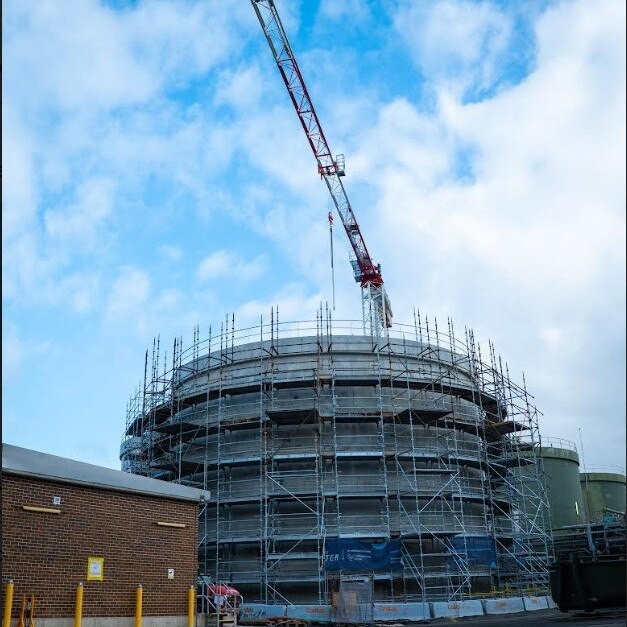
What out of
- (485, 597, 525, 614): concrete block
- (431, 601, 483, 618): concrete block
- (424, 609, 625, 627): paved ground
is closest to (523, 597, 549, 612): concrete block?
(485, 597, 525, 614): concrete block

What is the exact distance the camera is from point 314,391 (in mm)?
32000

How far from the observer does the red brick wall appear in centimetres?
1436

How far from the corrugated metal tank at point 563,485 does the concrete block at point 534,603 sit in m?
18.0

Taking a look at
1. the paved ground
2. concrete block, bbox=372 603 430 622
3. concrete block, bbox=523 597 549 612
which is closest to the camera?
the paved ground

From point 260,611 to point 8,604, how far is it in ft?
45.2

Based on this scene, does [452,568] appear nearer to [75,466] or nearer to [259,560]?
[259,560]

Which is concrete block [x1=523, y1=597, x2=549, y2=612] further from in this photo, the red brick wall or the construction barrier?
the red brick wall

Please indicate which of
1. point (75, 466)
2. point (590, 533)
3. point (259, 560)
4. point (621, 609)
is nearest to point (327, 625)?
point (259, 560)

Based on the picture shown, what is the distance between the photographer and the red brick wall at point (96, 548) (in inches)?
565

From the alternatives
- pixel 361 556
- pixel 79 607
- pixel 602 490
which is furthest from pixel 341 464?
pixel 602 490

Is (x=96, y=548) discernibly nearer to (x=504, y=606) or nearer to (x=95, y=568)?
(x=95, y=568)

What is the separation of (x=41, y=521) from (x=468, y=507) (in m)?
21.3

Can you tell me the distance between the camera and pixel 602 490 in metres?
58.6

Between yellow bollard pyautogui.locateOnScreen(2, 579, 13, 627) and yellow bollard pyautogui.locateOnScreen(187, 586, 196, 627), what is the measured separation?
4.87 meters
